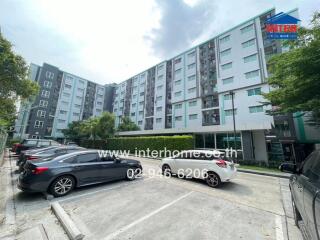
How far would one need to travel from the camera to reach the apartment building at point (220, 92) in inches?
806

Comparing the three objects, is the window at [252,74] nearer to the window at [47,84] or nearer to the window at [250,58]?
the window at [250,58]

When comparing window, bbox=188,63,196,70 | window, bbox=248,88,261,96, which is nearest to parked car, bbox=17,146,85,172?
window, bbox=248,88,261,96

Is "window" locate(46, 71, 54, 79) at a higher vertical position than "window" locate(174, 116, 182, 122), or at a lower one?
higher

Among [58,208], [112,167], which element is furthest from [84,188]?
[58,208]

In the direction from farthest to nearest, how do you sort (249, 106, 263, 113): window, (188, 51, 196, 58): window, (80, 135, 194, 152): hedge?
(188, 51, 196, 58): window < (249, 106, 263, 113): window < (80, 135, 194, 152): hedge

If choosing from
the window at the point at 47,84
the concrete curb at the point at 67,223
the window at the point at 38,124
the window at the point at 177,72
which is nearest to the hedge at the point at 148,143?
the concrete curb at the point at 67,223

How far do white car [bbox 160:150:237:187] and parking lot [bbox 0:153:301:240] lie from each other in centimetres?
68

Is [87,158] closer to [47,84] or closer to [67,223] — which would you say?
[67,223]

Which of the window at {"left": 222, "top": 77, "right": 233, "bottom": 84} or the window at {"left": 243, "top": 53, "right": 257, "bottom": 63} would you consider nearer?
the window at {"left": 243, "top": 53, "right": 257, "bottom": 63}

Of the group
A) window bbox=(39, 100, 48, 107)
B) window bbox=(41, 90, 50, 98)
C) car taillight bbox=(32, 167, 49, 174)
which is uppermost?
window bbox=(41, 90, 50, 98)

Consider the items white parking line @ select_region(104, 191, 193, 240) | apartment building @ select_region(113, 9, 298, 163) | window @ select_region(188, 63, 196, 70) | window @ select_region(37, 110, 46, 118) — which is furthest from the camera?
window @ select_region(37, 110, 46, 118)

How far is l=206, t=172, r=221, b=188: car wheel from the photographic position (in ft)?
23.9

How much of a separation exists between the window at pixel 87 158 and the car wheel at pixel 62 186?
0.75 meters

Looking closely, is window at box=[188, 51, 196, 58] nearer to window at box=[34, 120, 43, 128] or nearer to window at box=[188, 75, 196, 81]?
window at box=[188, 75, 196, 81]
